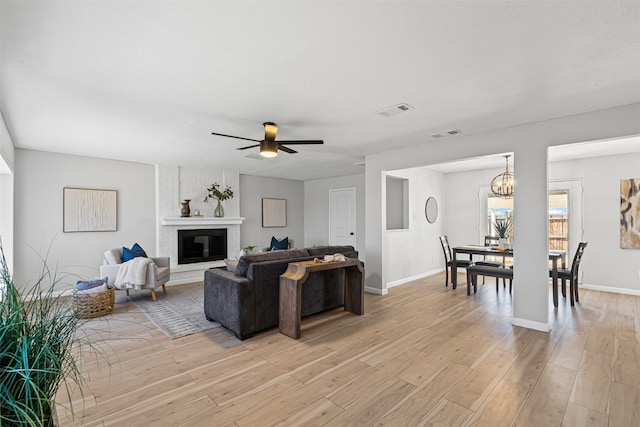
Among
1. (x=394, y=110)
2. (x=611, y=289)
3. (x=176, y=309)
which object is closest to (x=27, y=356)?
(x=394, y=110)

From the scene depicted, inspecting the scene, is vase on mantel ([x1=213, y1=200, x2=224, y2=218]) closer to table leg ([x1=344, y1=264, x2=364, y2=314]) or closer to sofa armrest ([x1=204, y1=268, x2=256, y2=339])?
sofa armrest ([x1=204, y1=268, x2=256, y2=339])

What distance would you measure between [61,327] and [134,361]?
2.16 m

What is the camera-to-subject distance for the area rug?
365 centimetres

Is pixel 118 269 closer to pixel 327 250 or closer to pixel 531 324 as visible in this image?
pixel 327 250

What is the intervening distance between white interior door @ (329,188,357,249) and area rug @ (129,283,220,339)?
374 cm

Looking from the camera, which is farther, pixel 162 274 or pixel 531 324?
pixel 162 274

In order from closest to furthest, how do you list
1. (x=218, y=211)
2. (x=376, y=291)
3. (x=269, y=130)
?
(x=269, y=130) → (x=376, y=291) → (x=218, y=211)

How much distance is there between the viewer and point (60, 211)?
520 centimetres

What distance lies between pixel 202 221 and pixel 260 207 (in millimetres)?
1751

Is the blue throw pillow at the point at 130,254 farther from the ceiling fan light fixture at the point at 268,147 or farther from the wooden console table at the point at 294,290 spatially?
the ceiling fan light fixture at the point at 268,147

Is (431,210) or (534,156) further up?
(534,156)

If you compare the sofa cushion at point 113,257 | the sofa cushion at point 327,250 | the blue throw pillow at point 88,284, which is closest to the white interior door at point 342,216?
the sofa cushion at point 327,250

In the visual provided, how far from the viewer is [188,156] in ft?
18.0

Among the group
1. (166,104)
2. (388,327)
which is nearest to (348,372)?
(388,327)
